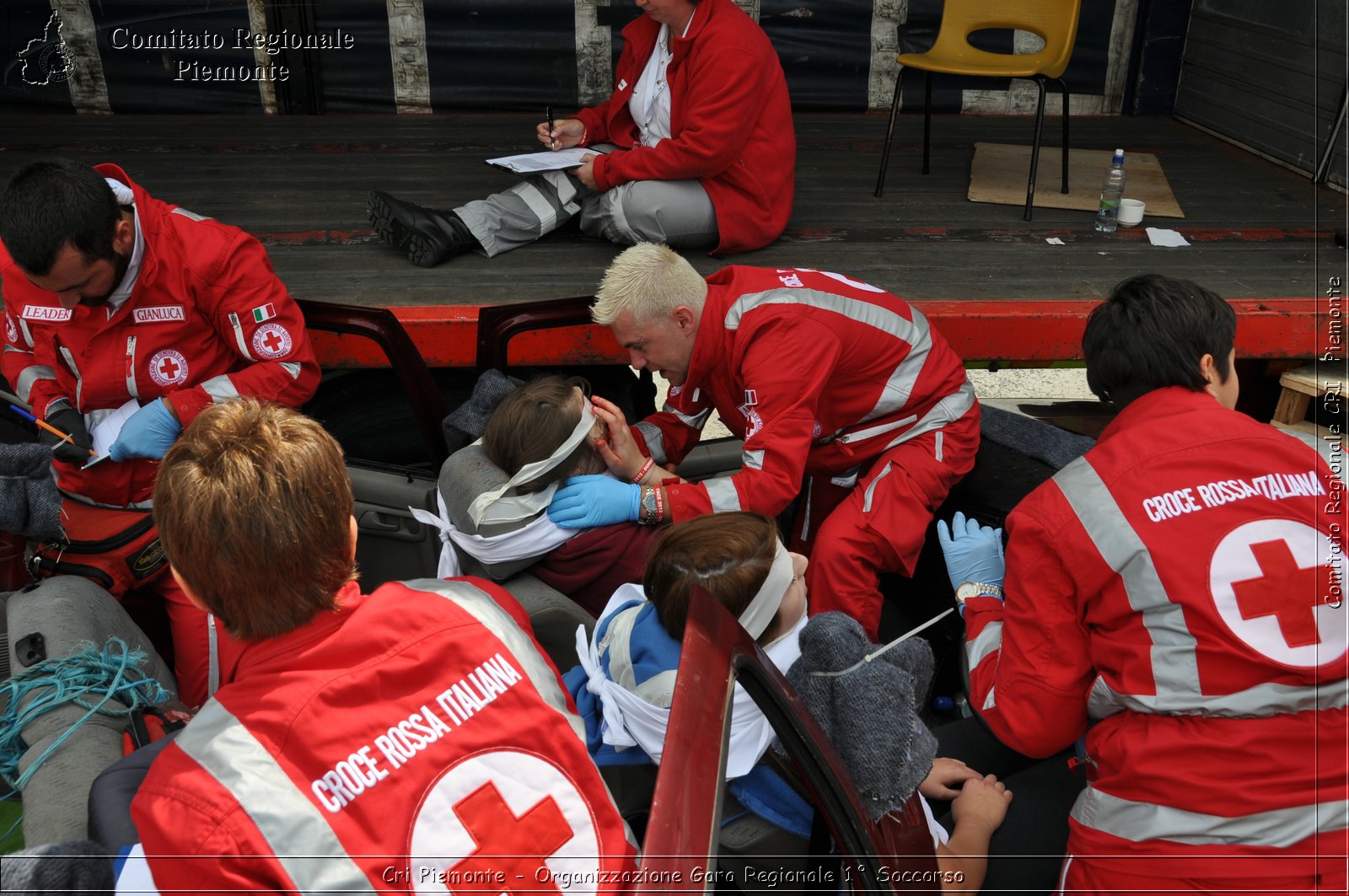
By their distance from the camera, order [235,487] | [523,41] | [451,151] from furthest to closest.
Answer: [523,41] < [451,151] < [235,487]

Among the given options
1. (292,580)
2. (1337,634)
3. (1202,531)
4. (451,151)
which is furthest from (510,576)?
(451,151)

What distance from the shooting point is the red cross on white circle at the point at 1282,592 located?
179 centimetres

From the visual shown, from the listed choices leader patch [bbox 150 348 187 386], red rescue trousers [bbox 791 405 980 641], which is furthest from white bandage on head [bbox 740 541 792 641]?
leader patch [bbox 150 348 187 386]

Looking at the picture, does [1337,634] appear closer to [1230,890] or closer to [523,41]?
[1230,890]

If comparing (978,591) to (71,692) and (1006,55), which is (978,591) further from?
(1006,55)

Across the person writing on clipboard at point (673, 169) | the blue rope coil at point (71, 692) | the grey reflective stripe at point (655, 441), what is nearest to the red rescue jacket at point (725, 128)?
the person writing on clipboard at point (673, 169)

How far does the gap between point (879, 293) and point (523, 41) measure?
3.89 metres

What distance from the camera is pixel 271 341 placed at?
3.11 metres

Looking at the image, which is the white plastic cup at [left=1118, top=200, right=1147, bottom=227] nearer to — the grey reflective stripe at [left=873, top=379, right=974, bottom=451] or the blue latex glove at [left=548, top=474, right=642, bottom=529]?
the grey reflective stripe at [left=873, top=379, right=974, bottom=451]

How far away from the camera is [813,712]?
1.85 meters

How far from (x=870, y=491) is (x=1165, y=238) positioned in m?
2.21

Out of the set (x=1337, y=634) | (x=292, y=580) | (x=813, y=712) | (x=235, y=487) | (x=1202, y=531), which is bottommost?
(x=813, y=712)

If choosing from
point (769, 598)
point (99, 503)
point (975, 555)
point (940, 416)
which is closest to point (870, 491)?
point (940, 416)

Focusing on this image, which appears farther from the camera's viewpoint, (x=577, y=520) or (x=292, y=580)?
(x=577, y=520)
